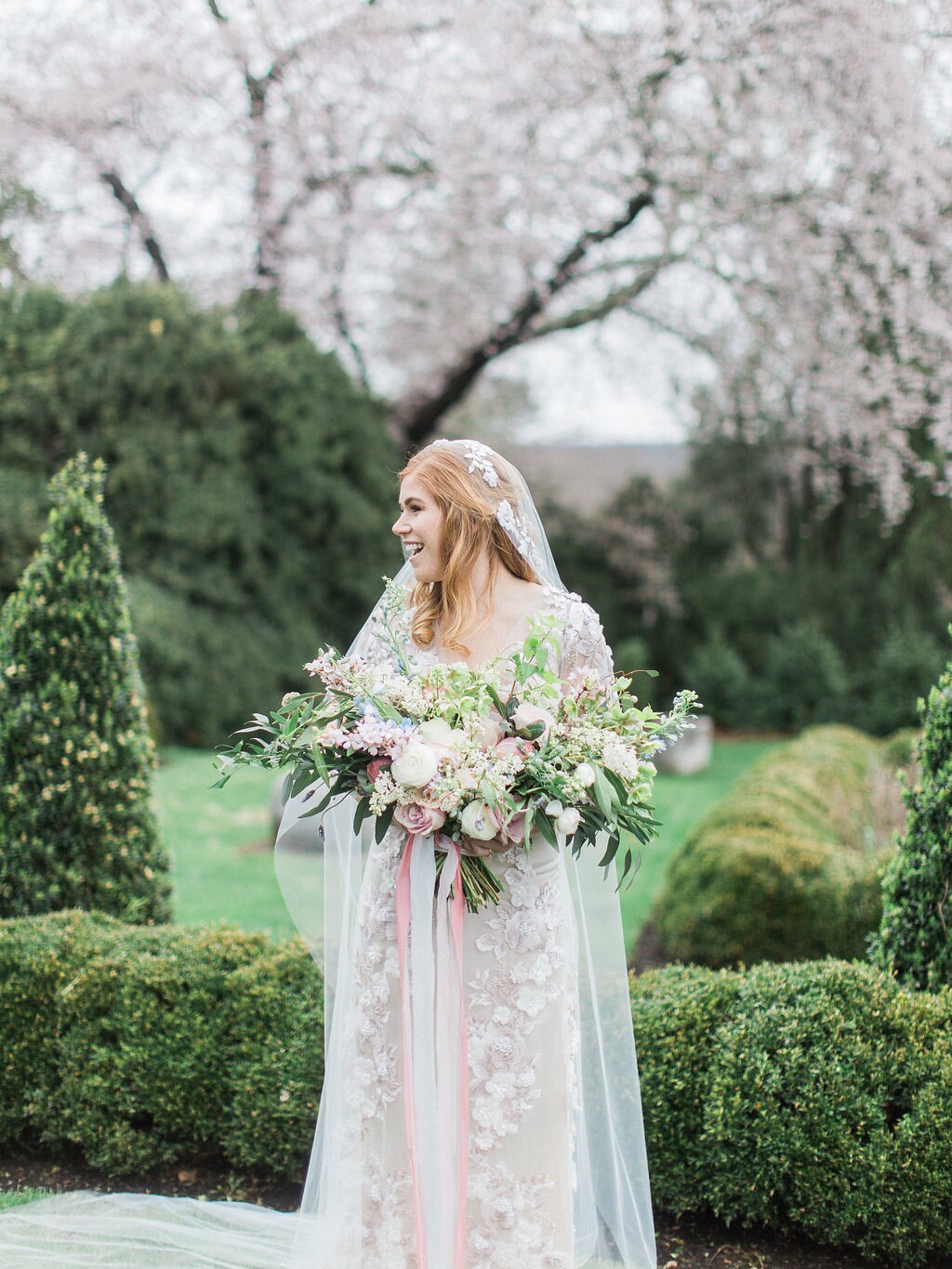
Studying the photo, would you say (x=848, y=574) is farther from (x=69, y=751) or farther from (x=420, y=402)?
(x=69, y=751)

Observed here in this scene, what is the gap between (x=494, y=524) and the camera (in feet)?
9.25

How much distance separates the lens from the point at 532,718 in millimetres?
2387

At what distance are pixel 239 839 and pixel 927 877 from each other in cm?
621

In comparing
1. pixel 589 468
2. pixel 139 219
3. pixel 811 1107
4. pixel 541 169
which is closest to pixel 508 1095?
pixel 811 1107

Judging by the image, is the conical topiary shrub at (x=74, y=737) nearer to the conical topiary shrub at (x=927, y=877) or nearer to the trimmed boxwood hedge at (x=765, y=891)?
the trimmed boxwood hedge at (x=765, y=891)

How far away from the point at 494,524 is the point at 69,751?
239 cm

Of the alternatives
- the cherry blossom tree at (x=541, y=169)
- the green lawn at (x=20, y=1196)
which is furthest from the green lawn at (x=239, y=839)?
the cherry blossom tree at (x=541, y=169)

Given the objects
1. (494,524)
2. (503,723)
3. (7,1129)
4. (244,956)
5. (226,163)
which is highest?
(226,163)

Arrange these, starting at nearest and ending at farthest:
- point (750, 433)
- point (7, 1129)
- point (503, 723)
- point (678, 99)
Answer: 1. point (503, 723)
2. point (7, 1129)
3. point (678, 99)
4. point (750, 433)

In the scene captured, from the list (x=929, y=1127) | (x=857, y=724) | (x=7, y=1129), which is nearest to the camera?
(x=929, y=1127)

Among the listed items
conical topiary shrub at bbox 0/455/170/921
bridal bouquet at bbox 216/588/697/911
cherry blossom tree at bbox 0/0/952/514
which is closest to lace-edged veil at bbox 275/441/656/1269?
bridal bouquet at bbox 216/588/697/911

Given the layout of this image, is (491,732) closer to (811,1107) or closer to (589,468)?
(811,1107)

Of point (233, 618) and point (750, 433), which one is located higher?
point (750, 433)

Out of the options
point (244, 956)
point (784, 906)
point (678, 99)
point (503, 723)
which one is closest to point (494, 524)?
point (503, 723)
